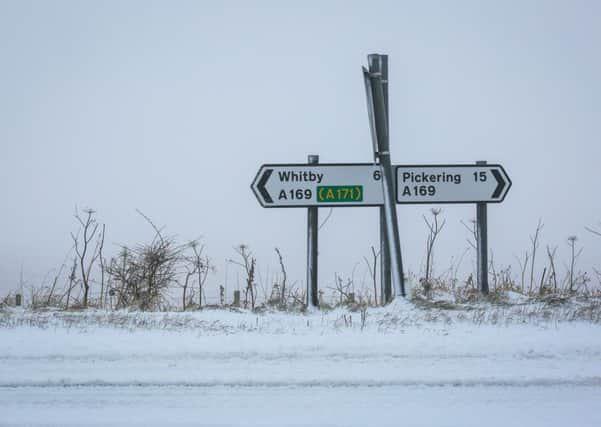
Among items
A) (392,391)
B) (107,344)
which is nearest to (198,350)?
(107,344)

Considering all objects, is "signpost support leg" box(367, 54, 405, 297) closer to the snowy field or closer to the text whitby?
the text whitby

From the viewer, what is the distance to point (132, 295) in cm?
976

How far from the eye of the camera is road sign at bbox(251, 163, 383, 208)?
941 centimetres

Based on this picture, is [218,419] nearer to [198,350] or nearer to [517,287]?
[198,350]

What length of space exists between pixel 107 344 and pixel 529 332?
3.62 metres

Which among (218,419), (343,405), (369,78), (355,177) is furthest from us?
(355,177)

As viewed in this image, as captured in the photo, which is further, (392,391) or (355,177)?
(355,177)

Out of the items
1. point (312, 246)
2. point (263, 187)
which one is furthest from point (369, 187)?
point (263, 187)

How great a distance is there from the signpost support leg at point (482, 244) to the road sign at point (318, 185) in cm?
153

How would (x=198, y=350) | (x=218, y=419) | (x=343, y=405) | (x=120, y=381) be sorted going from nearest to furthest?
(x=218, y=419)
(x=343, y=405)
(x=120, y=381)
(x=198, y=350)

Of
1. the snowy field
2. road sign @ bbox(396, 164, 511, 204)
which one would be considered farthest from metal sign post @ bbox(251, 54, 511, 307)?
the snowy field

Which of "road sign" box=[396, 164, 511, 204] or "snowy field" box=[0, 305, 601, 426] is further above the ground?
"road sign" box=[396, 164, 511, 204]

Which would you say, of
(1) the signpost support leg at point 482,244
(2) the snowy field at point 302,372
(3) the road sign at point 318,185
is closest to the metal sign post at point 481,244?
(1) the signpost support leg at point 482,244

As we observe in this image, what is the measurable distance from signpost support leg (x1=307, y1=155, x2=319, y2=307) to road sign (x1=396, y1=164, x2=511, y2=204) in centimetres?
116
